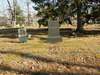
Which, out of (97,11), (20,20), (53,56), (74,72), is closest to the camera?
(74,72)

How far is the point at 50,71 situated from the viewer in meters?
10.4

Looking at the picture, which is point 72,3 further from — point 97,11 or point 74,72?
point 74,72

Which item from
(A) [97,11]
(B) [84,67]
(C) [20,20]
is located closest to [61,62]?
(B) [84,67]

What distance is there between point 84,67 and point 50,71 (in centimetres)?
140

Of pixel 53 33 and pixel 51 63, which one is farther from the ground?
pixel 53 33

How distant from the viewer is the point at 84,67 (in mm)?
10953

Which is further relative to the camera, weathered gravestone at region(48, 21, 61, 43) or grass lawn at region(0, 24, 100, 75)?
weathered gravestone at region(48, 21, 61, 43)

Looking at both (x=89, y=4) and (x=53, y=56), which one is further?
(x=89, y=4)

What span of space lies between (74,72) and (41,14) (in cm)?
2313

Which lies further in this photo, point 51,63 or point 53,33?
point 53,33

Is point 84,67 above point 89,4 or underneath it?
underneath

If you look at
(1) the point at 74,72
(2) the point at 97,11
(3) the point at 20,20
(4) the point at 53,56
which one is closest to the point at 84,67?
(1) the point at 74,72

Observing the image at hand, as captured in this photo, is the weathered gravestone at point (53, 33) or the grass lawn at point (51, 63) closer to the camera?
the grass lawn at point (51, 63)

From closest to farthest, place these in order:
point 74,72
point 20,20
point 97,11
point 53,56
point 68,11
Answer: point 74,72 → point 53,56 → point 97,11 → point 68,11 → point 20,20
